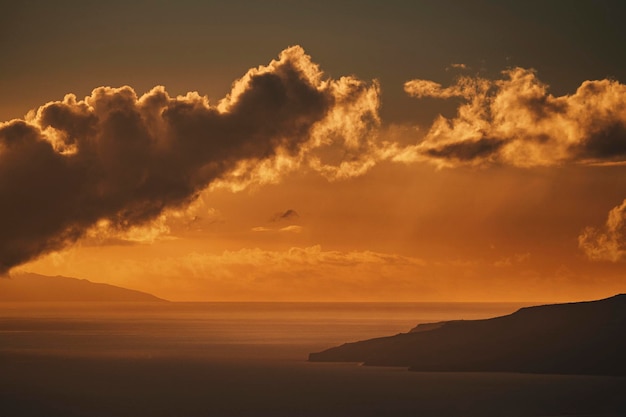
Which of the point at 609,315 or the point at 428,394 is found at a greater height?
the point at 609,315

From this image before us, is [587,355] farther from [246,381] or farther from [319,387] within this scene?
[246,381]

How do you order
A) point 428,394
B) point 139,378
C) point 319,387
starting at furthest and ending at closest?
point 139,378 < point 319,387 < point 428,394

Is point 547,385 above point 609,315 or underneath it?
underneath

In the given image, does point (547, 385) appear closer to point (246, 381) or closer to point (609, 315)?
point (609, 315)

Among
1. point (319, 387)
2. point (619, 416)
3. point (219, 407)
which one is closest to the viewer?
point (619, 416)

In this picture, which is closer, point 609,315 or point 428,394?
point 428,394

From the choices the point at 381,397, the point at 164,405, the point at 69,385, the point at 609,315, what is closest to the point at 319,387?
the point at 381,397

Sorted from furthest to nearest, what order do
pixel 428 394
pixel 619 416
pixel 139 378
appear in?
pixel 139 378
pixel 428 394
pixel 619 416

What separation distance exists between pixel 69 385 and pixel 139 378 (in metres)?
16.6

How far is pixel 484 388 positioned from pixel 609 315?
41.2m

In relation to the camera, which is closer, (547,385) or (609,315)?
(547,385)

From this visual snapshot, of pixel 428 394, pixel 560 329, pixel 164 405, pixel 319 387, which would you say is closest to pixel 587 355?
pixel 560 329

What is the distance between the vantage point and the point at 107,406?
148 meters

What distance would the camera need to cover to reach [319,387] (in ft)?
559
